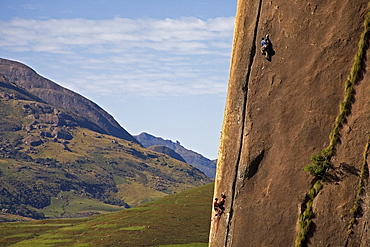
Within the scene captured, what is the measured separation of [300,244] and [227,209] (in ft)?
9.83

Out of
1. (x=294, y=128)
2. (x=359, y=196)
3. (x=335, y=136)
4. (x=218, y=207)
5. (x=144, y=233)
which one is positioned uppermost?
(x=294, y=128)

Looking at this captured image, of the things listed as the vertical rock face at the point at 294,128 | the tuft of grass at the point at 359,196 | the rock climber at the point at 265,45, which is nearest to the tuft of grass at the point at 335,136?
the vertical rock face at the point at 294,128

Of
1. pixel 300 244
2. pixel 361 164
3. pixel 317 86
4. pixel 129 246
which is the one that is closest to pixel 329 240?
pixel 300 244

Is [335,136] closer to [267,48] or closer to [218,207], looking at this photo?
[267,48]

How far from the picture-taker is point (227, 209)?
74.6 feet

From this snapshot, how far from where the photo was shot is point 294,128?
22.0m

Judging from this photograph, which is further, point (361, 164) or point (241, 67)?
point (241, 67)

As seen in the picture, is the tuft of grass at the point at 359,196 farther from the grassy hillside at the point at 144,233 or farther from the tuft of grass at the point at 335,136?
the grassy hillside at the point at 144,233

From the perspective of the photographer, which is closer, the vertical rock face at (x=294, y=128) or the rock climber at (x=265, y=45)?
the vertical rock face at (x=294, y=128)

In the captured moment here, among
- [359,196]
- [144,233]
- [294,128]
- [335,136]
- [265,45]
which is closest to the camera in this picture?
[359,196]

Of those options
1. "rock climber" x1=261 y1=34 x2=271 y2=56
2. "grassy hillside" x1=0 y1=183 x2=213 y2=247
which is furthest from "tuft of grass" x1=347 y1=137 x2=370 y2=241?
"grassy hillside" x1=0 y1=183 x2=213 y2=247

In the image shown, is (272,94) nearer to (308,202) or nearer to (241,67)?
(241,67)

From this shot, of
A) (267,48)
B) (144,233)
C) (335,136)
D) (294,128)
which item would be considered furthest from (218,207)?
(144,233)

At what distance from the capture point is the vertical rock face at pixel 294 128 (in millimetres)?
21422
